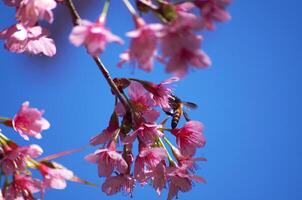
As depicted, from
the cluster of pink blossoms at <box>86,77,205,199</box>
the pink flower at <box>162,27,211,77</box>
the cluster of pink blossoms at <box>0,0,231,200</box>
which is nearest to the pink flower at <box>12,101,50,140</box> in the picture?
the cluster of pink blossoms at <box>0,0,231,200</box>

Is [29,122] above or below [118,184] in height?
above

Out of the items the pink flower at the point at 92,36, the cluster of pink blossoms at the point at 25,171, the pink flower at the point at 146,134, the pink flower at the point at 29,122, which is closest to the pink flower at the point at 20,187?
the cluster of pink blossoms at the point at 25,171

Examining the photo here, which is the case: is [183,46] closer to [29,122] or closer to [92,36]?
[92,36]

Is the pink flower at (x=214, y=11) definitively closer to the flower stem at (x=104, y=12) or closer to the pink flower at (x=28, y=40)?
the flower stem at (x=104, y=12)

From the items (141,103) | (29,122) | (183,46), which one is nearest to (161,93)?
(141,103)

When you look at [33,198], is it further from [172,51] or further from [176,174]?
[172,51]

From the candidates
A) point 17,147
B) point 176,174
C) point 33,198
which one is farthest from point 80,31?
point 176,174
